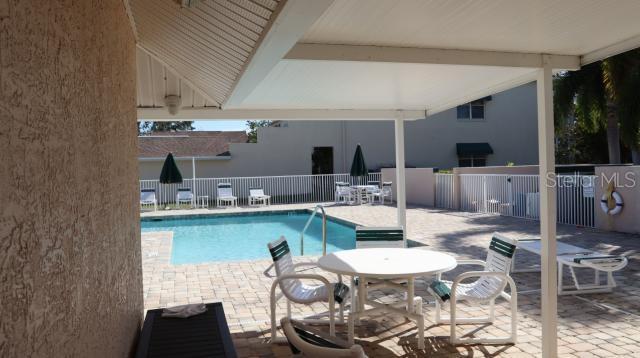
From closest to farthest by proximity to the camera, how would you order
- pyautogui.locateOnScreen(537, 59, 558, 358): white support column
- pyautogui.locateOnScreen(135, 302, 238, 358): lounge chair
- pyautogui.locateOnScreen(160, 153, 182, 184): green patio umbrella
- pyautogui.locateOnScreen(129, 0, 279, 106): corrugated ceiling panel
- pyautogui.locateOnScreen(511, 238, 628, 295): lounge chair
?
pyautogui.locateOnScreen(129, 0, 279, 106): corrugated ceiling panel → pyautogui.locateOnScreen(135, 302, 238, 358): lounge chair → pyautogui.locateOnScreen(537, 59, 558, 358): white support column → pyautogui.locateOnScreen(511, 238, 628, 295): lounge chair → pyautogui.locateOnScreen(160, 153, 182, 184): green patio umbrella

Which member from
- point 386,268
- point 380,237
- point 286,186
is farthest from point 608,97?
point 386,268

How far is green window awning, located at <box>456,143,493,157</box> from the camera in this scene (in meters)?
24.5

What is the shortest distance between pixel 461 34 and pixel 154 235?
10.2 metres

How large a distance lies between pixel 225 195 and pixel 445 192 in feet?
27.4

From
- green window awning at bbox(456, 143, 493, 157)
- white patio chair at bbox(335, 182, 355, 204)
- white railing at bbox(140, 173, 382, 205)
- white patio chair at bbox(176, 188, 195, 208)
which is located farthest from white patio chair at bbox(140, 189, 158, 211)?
green window awning at bbox(456, 143, 493, 157)

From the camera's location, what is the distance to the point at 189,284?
703cm

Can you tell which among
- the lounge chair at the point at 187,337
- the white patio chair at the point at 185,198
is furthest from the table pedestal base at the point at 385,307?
the white patio chair at the point at 185,198

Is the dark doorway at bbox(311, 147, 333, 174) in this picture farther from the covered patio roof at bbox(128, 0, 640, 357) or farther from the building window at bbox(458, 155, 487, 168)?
the covered patio roof at bbox(128, 0, 640, 357)

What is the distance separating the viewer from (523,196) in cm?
1385

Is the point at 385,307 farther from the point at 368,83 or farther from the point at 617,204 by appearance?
the point at 617,204

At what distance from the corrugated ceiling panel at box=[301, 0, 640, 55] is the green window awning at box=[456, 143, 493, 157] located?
2118 cm

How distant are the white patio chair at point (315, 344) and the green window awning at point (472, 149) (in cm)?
2300

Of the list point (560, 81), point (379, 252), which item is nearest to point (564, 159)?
point (560, 81)

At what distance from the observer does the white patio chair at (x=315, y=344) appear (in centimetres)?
228
